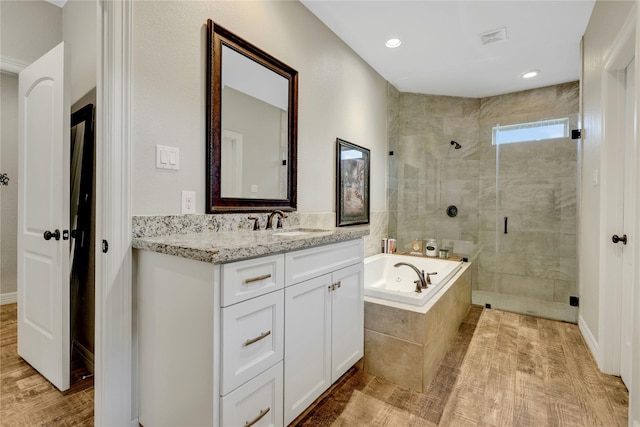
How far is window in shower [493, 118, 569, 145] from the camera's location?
3.21 m

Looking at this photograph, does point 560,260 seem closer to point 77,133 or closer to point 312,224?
point 312,224

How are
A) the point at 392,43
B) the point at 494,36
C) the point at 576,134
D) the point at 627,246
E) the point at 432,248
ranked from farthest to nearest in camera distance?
the point at 432,248, the point at 576,134, the point at 392,43, the point at 494,36, the point at 627,246

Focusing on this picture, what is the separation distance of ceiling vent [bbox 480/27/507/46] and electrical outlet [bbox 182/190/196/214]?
107 inches

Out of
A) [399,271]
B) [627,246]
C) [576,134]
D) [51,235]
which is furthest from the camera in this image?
[399,271]

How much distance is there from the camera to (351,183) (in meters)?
2.91

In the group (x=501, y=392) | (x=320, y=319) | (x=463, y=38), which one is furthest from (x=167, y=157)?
(x=463, y=38)

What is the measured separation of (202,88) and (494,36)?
2.51m

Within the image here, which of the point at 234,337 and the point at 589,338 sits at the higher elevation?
the point at 234,337

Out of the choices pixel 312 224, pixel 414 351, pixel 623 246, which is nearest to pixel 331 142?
pixel 312 224

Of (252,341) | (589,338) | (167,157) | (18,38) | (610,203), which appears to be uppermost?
(18,38)

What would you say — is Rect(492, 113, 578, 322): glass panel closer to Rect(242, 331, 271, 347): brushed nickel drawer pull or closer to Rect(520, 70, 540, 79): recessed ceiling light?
Rect(520, 70, 540, 79): recessed ceiling light

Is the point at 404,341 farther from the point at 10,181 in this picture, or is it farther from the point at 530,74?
the point at 10,181

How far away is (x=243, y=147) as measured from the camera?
1.85 metres

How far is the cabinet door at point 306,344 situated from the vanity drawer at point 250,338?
0.22 feet
